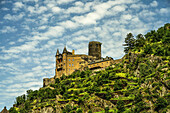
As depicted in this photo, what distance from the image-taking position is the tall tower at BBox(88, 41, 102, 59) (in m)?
137

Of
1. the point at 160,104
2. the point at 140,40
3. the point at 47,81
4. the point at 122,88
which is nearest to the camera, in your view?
the point at 160,104

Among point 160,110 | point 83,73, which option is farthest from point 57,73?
point 160,110

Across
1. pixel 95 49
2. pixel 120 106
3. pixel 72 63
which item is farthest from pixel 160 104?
pixel 95 49

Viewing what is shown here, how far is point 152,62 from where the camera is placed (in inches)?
3757

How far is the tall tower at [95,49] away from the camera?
137 metres

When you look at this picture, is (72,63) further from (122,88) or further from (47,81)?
(122,88)

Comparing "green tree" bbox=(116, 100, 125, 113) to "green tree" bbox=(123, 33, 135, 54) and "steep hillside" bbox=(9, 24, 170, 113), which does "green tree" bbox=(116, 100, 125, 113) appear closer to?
"steep hillside" bbox=(9, 24, 170, 113)

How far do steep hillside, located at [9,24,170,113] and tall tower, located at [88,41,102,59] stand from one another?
76.7 ft

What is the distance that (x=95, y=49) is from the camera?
13825cm

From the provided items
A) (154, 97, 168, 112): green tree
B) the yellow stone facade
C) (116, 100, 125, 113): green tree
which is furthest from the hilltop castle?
(154, 97, 168, 112): green tree

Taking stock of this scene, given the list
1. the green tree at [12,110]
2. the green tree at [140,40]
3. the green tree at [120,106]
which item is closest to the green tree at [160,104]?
the green tree at [120,106]

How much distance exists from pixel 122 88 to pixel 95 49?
163 ft

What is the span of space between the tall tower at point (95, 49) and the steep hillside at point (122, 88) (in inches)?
920

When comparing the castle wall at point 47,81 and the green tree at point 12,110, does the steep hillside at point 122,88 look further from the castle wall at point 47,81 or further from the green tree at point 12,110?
the castle wall at point 47,81
